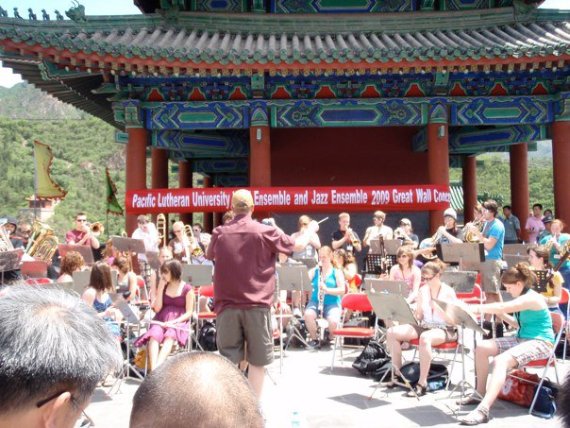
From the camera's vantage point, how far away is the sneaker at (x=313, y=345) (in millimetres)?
10083

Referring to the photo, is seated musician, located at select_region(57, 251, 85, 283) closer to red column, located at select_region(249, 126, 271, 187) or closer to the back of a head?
red column, located at select_region(249, 126, 271, 187)

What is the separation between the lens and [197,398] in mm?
1501

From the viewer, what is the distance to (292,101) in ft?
48.7

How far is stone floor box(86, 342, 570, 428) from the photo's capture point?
6.39 m

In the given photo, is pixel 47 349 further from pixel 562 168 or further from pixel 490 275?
pixel 562 168

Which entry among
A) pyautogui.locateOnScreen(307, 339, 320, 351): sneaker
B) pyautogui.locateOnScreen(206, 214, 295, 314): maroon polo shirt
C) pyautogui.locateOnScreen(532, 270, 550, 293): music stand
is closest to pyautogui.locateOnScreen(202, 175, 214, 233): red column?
pyautogui.locateOnScreen(307, 339, 320, 351): sneaker

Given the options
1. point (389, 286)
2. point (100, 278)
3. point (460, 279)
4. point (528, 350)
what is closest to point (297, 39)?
point (460, 279)

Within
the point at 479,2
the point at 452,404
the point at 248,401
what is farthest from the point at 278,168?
the point at 248,401

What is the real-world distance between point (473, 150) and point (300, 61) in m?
7.15

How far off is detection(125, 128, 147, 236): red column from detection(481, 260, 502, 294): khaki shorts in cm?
792

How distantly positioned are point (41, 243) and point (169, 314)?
4.23 meters

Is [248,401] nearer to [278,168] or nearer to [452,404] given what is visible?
[452,404]

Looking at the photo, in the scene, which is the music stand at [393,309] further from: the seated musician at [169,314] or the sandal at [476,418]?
the seated musician at [169,314]

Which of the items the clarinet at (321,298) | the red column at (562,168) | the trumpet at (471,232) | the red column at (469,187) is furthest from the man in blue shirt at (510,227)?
the clarinet at (321,298)
